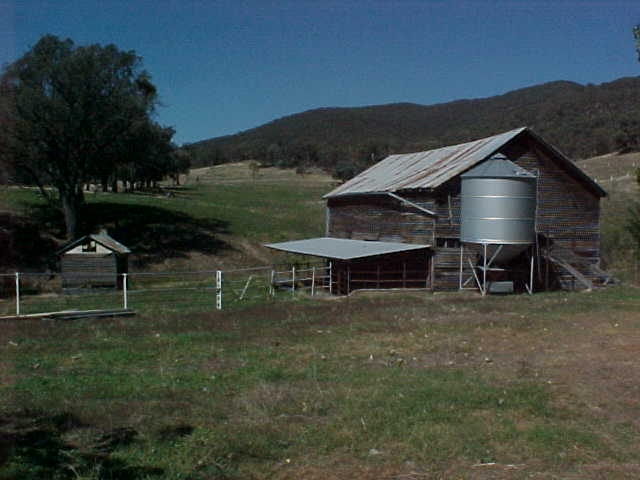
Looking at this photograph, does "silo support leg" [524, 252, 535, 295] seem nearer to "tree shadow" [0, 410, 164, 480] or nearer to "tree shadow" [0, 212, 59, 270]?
"tree shadow" [0, 410, 164, 480]

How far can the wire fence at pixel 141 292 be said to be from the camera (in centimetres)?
2269

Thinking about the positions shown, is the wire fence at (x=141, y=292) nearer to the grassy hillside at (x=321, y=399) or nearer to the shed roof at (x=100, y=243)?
the shed roof at (x=100, y=243)

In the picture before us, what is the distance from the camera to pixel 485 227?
26953 mm

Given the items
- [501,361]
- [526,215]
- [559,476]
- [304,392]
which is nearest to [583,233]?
[526,215]

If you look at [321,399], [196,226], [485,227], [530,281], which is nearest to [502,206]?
[485,227]

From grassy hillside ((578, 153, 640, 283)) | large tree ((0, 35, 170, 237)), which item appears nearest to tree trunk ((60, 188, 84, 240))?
large tree ((0, 35, 170, 237))

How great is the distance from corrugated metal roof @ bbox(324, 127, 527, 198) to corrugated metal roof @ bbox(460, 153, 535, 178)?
1.55ft

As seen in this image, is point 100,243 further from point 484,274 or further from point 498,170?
point 498,170

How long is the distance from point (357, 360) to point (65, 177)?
28.0m

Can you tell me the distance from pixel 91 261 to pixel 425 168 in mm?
15329

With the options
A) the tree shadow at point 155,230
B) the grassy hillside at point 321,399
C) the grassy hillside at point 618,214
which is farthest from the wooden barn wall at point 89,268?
the grassy hillside at point 618,214

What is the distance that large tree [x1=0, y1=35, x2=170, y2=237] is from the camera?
34.1 metres

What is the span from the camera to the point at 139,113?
120 ft

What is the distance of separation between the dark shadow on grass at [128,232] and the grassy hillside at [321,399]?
19909 mm
